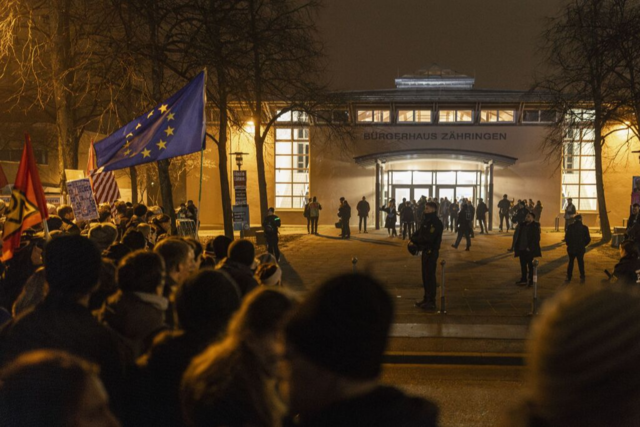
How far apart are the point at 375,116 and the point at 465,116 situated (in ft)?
17.9

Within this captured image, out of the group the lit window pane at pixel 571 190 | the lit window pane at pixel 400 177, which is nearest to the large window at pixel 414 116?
the lit window pane at pixel 400 177

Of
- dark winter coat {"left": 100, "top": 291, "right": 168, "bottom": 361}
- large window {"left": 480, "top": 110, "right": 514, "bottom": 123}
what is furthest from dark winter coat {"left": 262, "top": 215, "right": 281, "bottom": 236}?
large window {"left": 480, "top": 110, "right": 514, "bottom": 123}

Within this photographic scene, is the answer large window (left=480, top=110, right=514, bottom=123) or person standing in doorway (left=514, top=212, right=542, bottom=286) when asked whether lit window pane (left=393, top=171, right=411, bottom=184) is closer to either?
large window (left=480, top=110, right=514, bottom=123)

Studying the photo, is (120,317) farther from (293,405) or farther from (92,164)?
(92,164)

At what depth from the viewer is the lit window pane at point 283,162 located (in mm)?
34531

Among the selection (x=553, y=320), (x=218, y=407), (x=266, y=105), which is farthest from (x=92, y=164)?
(x=266, y=105)

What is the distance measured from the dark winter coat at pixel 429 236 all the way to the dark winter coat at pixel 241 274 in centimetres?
590

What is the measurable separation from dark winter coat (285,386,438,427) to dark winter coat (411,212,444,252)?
351 inches

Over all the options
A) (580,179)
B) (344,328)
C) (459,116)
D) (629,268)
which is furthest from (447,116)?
(344,328)

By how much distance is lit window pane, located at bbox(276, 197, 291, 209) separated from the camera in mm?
34656

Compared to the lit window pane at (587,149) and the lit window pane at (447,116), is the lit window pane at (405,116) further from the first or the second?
the lit window pane at (587,149)

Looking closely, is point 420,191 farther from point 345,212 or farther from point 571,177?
point 345,212

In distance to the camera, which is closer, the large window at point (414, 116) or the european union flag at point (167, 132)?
the european union flag at point (167, 132)

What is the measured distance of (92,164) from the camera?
13516mm
